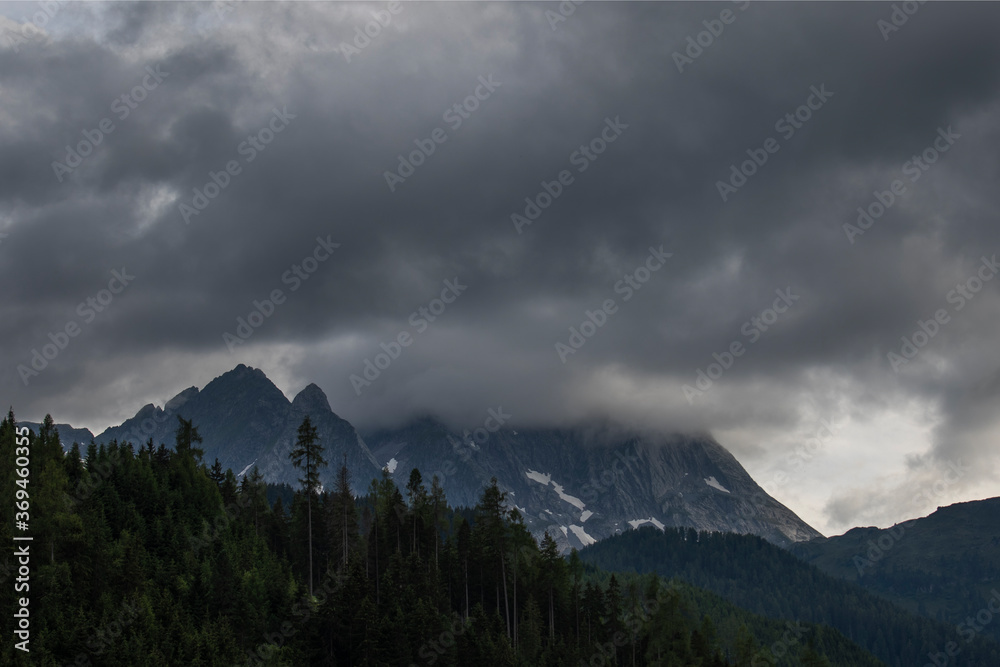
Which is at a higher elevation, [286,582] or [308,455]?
[308,455]

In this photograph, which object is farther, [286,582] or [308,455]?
[308,455]

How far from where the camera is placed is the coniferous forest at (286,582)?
73250mm

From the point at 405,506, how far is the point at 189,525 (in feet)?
93.7

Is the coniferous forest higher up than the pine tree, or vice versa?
the pine tree

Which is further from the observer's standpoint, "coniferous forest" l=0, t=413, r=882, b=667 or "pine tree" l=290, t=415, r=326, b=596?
"pine tree" l=290, t=415, r=326, b=596

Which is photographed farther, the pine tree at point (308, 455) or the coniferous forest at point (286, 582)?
the pine tree at point (308, 455)

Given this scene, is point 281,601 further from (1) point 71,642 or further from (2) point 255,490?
(2) point 255,490

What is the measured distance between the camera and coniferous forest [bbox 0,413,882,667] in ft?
240

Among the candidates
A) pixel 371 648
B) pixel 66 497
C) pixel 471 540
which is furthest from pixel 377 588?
pixel 66 497

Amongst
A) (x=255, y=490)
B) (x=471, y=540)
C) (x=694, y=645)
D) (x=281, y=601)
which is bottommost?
(x=694, y=645)

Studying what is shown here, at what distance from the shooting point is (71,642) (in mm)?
67625

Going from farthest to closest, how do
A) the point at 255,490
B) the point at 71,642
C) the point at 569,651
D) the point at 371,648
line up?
the point at 255,490
the point at 569,651
the point at 371,648
the point at 71,642

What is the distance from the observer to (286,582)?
3723 inches

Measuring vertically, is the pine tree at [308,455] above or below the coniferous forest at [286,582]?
above
